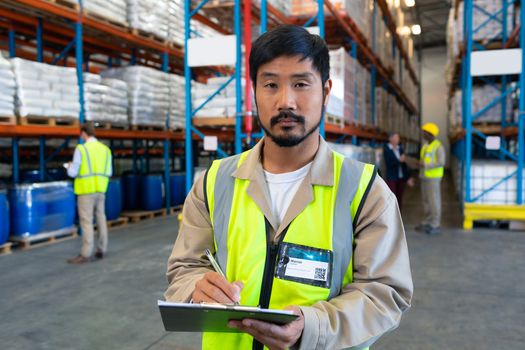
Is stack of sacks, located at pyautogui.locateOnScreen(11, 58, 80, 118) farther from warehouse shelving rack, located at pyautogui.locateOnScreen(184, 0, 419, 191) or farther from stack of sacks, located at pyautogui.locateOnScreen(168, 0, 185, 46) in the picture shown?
stack of sacks, located at pyautogui.locateOnScreen(168, 0, 185, 46)

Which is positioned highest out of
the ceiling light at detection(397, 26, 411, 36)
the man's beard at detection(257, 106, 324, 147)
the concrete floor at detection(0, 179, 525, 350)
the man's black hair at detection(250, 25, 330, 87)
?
the ceiling light at detection(397, 26, 411, 36)

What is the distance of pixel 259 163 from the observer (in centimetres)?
153

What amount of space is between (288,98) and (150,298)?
375 cm

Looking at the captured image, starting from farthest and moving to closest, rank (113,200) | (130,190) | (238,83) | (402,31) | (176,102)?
(402,31)
(176,102)
(130,190)
(113,200)
(238,83)

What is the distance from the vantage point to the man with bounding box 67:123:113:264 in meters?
6.12

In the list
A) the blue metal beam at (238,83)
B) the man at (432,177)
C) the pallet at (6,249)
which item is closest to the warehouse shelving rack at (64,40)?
the pallet at (6,249)

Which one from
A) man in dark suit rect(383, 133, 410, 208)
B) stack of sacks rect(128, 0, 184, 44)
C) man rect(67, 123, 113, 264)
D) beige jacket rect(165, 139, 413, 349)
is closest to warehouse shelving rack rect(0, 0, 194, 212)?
stack of sacks rect(128, 0, 184, 44)

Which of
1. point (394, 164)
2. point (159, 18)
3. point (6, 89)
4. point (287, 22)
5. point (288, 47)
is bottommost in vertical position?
point (394, 164)

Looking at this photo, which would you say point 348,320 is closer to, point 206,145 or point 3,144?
point 206,145

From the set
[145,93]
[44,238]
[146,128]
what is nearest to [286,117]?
[44,238]

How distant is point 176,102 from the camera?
1022 centimetres

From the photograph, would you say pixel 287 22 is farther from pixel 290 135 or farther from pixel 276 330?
pixel 276 330

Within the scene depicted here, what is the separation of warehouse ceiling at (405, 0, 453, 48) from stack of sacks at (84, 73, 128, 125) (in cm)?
1663

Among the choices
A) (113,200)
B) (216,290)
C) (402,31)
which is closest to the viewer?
(216,290)
